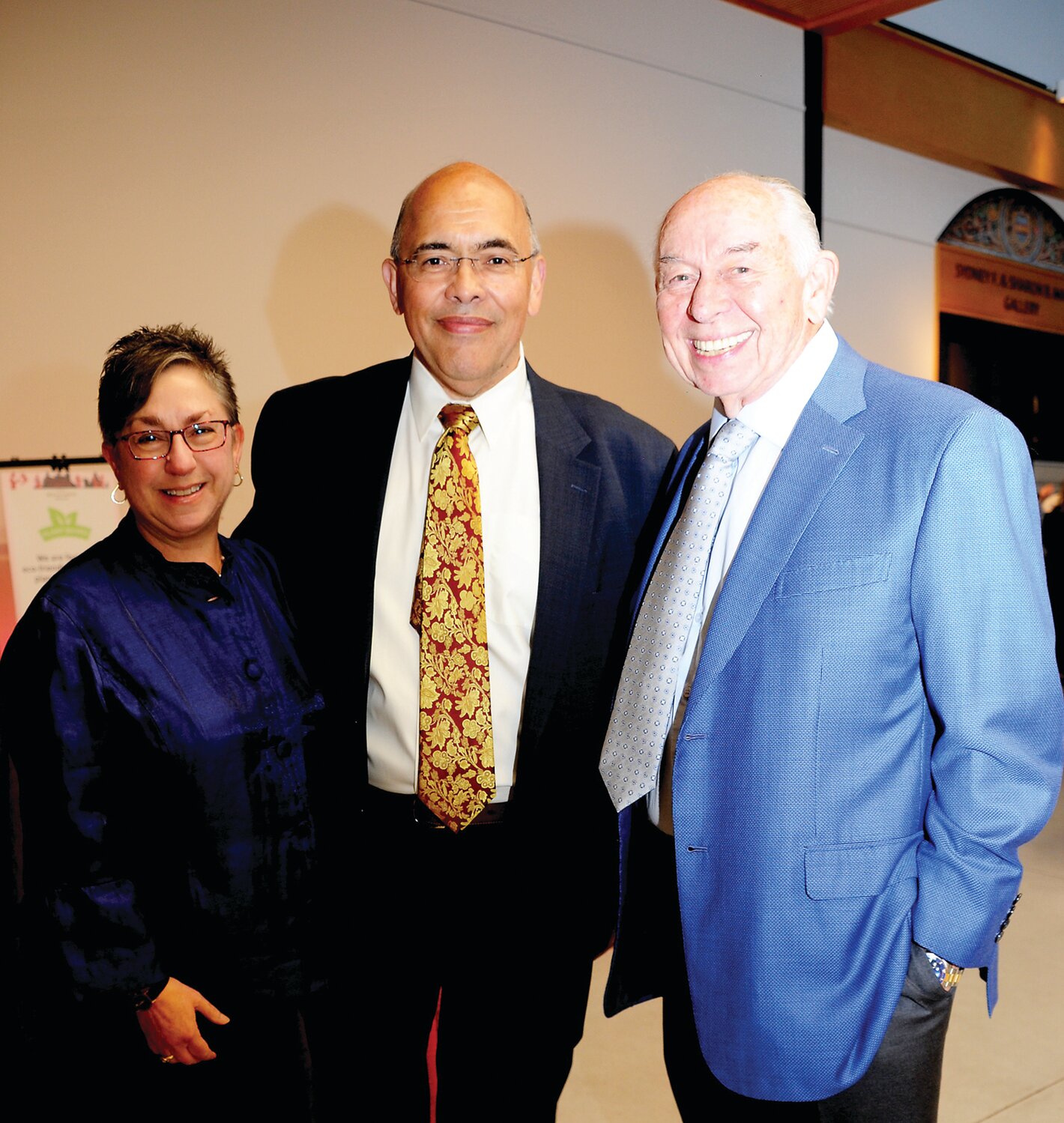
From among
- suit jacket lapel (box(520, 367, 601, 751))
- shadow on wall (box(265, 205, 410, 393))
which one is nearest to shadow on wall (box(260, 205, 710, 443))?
shadow on wall (box(265, 205, 410, 393))

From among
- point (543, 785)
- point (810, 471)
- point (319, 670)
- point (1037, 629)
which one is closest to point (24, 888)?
point (319, 670)

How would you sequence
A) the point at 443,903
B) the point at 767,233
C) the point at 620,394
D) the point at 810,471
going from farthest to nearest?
the point at 620,394, the point at 443,903, the point at 767,233, the point at 810,471

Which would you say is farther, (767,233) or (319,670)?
(319,670)

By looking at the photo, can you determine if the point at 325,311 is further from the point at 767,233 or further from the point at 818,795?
the point at 818,795

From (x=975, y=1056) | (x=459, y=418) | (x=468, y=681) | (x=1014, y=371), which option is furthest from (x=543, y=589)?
(x=1014, y=371)

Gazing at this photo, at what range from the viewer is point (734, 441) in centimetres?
160

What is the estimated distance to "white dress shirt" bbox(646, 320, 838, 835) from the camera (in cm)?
157

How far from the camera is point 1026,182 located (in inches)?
280

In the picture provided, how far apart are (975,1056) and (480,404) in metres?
2.38

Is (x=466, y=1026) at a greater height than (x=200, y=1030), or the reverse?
(x=200, y=1030)

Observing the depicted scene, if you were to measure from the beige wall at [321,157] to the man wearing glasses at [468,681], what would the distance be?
14.1 inches

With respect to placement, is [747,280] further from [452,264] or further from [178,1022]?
[178,1022]

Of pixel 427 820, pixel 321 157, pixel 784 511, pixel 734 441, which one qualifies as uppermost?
pixel 321 157

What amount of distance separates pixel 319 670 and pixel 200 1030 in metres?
0.66
